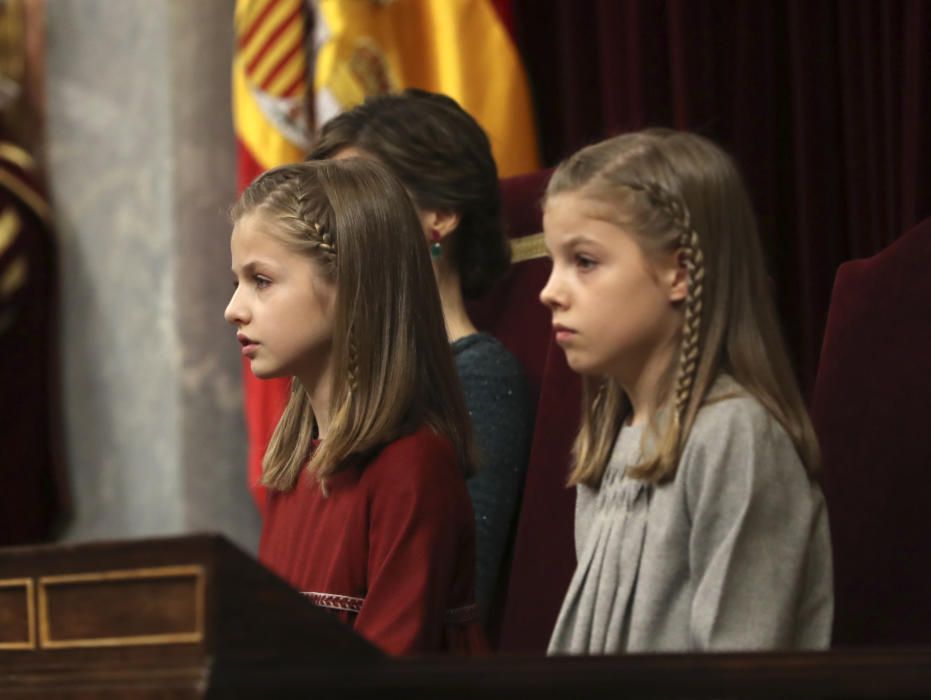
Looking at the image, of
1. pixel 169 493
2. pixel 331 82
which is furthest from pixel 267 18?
pixel 169 493

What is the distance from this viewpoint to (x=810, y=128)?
2557 mm

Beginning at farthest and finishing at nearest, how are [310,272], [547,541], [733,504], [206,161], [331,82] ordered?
[206,161], [331,82], [547,541], [310,272], [733,504]

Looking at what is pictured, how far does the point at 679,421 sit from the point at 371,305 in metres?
0.40

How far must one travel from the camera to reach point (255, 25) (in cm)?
335

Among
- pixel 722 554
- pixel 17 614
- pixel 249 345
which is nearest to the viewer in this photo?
pixel 17 614

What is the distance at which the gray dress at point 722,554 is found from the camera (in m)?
1.54

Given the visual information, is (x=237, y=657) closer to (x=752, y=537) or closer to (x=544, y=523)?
(x=752, y=537)

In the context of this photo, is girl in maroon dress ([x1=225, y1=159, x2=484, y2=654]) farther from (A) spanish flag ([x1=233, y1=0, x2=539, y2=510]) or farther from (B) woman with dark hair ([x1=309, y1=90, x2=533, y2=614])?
(A) spanish flag ([x1=233, y1=0, x2=539, y2=510])

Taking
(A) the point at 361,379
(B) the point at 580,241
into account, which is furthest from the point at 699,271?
(A) the point at 361,379

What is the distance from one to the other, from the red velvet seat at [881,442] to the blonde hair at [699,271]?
15 cm

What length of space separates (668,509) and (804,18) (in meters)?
1.22

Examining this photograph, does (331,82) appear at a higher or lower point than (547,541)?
higher

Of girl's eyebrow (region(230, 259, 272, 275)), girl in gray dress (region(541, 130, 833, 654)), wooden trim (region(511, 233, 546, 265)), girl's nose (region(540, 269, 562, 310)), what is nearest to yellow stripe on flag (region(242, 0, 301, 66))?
wooden trim (region(511, 233, 546, 265))

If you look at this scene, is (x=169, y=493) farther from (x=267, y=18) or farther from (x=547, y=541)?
(x=547, y=541)
